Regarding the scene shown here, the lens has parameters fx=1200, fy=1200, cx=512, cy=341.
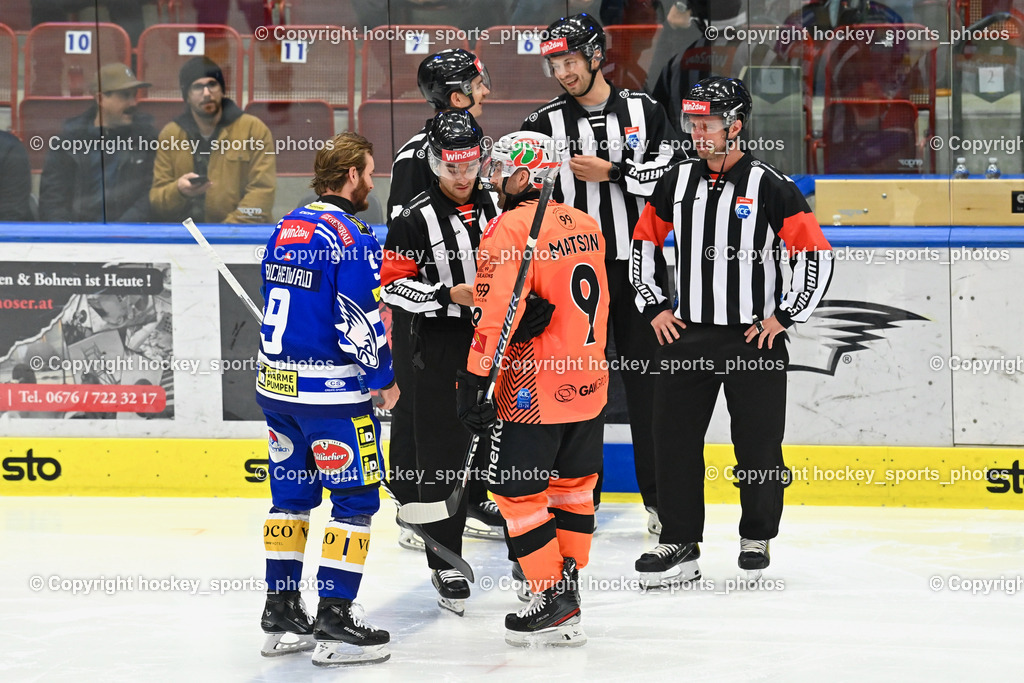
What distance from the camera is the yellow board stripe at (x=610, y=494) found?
5.08 m

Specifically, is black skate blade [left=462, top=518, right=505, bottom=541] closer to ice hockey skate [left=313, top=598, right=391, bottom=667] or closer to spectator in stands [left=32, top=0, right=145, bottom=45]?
ice hockey skate [left=313, top=598, right=391, bottom=667]

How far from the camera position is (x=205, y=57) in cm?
562

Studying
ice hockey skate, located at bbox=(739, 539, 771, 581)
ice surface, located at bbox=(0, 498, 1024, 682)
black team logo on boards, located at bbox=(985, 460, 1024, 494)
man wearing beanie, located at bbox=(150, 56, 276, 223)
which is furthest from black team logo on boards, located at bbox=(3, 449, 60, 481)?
black team logo on boards, located at bbox=(985, 460, 1024, 494)

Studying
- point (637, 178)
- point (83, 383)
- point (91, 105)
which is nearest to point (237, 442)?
point (83, 383)

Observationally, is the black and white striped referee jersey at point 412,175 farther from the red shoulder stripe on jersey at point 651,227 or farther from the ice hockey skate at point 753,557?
the ice hockey skate at point 753,557

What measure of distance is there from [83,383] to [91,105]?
4.27 ft

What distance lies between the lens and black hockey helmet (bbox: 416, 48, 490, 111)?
4.18 m

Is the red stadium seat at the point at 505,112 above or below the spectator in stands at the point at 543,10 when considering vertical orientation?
below

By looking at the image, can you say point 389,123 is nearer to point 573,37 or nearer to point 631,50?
point 631,50

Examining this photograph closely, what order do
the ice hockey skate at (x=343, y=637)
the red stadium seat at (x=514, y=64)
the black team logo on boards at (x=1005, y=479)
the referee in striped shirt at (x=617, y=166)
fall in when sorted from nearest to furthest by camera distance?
the ice hockey skate at (x=343, y=637), the referee in striped shirt at (x=617, y=166), the black team logo on boards at (x=1005, y=479), the red stadium seat at (x=514, y=64)

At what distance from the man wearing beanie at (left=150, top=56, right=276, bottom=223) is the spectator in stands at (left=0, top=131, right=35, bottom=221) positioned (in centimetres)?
61

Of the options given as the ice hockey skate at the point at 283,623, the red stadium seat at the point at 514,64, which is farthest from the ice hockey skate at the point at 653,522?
the red stadium seat at the point at 514,64

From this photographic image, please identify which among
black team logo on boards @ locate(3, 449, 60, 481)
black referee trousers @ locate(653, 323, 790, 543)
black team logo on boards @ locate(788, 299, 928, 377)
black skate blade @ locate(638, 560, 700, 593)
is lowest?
black skate blade @ locate(638, 560, 700, 593)

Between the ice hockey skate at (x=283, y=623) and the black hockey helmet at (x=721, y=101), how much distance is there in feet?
6.67
